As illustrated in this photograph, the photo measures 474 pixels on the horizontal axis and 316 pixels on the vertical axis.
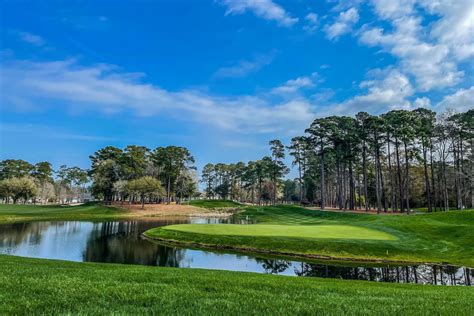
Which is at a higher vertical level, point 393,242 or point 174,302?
point 174,302

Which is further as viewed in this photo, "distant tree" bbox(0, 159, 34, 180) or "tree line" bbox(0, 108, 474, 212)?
"distant tree" bbox(0, 159, 34, 180)

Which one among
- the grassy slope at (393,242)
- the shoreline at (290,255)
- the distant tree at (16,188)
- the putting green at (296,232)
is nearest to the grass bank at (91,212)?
the distant tree at (16,188)

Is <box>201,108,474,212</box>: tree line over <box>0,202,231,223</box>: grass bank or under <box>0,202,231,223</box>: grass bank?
over

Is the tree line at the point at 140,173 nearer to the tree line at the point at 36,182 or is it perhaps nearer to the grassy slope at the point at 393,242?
the tree line at the point at 36,182

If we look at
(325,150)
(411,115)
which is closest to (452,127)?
(411,115)

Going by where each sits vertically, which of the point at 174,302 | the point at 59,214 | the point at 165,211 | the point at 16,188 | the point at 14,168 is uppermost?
the point at 14,168

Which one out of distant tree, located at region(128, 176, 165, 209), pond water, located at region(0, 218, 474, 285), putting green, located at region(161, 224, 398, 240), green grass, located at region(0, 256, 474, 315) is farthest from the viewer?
distant tree, located at region(128, 176, 165, 209)

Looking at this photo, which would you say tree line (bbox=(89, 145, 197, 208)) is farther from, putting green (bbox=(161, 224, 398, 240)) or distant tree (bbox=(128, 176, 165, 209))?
putting green (bbox=(161, 224, 398, 240))

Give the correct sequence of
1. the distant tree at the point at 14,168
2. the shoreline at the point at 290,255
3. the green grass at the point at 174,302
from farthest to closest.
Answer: the distant tree at the point at 14,168 < the shoreline at the point at 290,255 < the green grass at the point at 174,302

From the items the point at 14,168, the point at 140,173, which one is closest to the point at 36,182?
the point at 14,168

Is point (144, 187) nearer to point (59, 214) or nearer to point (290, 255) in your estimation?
point (59, 214)

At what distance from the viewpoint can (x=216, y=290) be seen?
8.59 metres

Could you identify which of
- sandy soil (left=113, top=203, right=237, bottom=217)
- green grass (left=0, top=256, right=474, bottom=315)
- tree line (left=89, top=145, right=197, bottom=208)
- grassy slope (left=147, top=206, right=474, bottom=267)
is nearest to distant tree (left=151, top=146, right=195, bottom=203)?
tree line (left=89, top=145, right=197, bottom=208)

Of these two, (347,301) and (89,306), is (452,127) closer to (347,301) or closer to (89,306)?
(347,301)
